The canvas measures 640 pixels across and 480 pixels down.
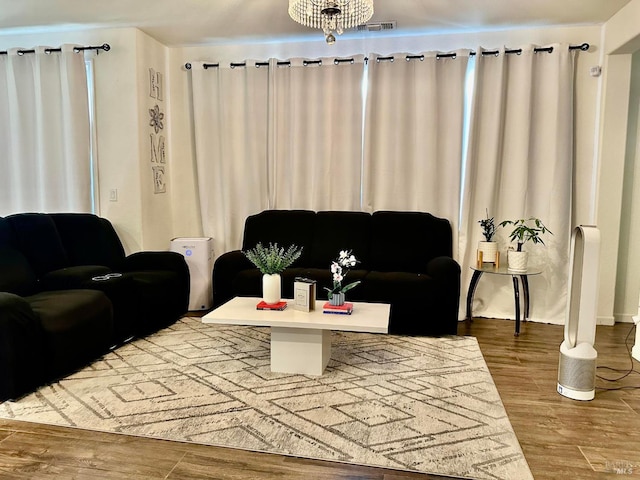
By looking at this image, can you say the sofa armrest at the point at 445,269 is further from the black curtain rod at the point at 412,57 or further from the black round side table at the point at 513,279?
the black curtain rod at the point at 412,57

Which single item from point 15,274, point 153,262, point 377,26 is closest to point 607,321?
point 377,26

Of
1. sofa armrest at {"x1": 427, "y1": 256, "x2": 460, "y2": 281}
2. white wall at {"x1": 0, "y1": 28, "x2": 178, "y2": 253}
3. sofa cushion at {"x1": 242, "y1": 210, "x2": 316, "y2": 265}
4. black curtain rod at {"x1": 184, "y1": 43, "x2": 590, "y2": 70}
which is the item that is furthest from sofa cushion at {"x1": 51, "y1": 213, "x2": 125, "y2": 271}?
sofa armrest at {"x1": 427, "y1": 256, "x2": 460, "y2": 281}

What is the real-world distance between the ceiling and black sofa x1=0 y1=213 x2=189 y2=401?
1.68 m

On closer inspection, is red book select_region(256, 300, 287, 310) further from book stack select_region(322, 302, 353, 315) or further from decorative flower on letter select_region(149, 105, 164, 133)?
decorative flower on letter select_region(149, 105, 164, 133)

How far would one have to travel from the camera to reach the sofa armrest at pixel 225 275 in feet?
13.7

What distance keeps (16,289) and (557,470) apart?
11.3 feet

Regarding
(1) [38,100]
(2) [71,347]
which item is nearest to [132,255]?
(2) [71,347]

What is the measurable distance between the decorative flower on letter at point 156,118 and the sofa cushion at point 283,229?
1.29 meters

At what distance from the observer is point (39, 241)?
3.82 meters

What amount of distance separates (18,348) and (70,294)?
25.1 inches

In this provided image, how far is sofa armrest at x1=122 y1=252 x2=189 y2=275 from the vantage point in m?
4.18

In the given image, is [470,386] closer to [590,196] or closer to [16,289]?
[590,196]

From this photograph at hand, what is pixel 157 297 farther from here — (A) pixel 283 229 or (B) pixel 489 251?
(B) pixel 489 251

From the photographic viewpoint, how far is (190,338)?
3771 millimetres
